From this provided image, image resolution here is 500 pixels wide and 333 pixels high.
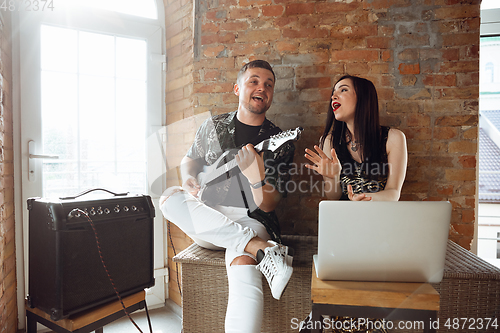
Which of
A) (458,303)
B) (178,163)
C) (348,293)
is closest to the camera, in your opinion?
(348,293)

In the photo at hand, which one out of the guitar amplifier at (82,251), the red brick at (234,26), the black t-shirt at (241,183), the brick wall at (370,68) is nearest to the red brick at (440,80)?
the brick wall at (370,68)

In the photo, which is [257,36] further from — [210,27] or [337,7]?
[337,7]

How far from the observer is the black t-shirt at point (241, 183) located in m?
1.75

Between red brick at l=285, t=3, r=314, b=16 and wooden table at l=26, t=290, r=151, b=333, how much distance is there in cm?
188

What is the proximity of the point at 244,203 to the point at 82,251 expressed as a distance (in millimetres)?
821

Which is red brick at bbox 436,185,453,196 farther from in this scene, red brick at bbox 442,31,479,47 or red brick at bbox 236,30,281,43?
red brick at bbox 236,30,281,43

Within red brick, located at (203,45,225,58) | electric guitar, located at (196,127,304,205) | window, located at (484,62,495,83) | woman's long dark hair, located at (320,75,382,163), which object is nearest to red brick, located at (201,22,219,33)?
red brick, located at (203,45,225,58)

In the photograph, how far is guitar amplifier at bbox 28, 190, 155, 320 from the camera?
4.09 feet

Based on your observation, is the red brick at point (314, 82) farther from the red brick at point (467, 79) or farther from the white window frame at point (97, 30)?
the white window frame at point (97, 30)

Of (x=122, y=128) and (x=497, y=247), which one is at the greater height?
(x=122, y=128)

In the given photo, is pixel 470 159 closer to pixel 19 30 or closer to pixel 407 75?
pixel 407 75

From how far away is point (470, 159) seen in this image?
1.84 metres

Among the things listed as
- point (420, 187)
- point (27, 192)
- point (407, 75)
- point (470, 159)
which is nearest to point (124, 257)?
point (27, 192)

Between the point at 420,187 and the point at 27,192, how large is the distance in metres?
2.41
